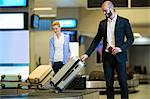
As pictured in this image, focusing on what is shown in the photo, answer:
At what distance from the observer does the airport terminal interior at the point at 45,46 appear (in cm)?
674

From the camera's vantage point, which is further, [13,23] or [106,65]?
[13,23]

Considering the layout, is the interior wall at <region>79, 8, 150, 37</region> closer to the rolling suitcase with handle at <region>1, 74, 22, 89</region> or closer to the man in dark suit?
the rolling suitcase with handle at <region>1, 74, 22, 89</region>

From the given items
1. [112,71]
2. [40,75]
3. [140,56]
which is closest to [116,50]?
[112,71]

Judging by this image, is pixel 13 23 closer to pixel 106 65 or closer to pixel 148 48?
pixel 106 65

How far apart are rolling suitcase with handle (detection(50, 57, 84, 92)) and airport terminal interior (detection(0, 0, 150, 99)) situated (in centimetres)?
2

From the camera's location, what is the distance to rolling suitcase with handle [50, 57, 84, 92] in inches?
245

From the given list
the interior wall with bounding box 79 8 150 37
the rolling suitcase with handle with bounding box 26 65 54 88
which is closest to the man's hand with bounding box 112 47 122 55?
the rolling suitcase with handle with bounding box 26 65 54 88

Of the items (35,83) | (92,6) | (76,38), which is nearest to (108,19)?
(35,83)

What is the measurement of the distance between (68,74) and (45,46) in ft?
47.5

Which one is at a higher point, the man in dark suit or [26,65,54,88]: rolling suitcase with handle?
the man in dark suit

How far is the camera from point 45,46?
20.7 metres

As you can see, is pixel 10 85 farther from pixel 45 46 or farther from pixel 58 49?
pixel 45 46

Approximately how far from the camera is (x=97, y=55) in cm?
2575

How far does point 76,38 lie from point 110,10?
13579mm
